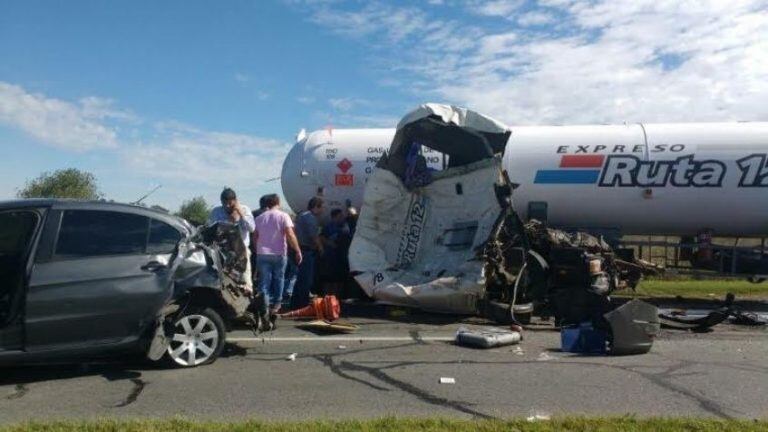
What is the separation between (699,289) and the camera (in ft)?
48.1

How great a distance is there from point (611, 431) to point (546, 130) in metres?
8.24

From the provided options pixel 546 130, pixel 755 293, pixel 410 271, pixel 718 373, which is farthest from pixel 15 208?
pixel 755 293

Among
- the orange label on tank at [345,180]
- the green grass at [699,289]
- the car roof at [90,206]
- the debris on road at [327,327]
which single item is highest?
the orange label on tank at [345,180]

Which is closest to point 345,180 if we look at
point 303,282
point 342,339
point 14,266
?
point 303,282

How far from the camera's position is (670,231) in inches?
477

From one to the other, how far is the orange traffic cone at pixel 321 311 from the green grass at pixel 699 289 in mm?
6499

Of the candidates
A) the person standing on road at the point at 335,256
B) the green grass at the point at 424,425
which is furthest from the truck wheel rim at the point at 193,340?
the person standing on road at the point at 335,256

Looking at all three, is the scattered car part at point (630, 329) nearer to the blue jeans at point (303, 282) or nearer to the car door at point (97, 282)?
the car door at point (97, 282)

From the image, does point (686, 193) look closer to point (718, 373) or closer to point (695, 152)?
point (695, 152)

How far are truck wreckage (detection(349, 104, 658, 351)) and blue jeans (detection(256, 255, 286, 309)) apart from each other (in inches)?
59.7

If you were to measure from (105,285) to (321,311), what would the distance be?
4106mm

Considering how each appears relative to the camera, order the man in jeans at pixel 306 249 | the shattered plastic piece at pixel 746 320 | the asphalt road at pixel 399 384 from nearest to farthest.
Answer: the asphalt road at pixel 399 384 → the shattered plastic piece at pixel 746 320 → the man in jeans at pixel 306 249

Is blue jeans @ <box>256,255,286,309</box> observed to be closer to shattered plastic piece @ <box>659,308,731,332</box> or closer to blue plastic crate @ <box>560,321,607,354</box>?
blue plastic crate @ <box>560,321,607,354</box>

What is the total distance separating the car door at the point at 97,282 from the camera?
236 inches
